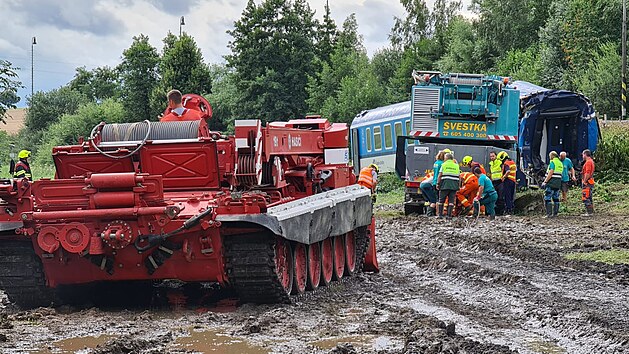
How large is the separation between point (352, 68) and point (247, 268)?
51.0 m

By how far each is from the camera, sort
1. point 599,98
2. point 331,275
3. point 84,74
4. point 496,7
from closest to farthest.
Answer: point 331,275 < point 599,98 < point 496,7 < point 84,74

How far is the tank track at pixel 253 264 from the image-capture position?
34.0ft

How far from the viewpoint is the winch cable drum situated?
11641 millimetres

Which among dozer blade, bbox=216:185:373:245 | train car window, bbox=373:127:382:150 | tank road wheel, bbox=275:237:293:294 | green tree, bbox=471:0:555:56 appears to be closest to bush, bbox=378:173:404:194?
train car window, bbox=373:127:382:150

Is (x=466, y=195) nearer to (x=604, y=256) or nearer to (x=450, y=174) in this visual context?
(x=450, y=174)

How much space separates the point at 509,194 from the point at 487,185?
5.02 feet

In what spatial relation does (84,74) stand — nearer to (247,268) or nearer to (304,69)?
(304,69)

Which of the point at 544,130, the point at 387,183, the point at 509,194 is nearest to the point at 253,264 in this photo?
the point at 509,194

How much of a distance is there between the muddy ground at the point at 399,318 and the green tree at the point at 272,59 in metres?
43.9

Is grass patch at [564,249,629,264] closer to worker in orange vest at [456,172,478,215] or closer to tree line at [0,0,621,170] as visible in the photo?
worker in orange vest at [456,172,478,215]

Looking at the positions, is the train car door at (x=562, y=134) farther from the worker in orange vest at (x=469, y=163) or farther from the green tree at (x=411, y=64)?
the green tree at (x=411, y=64)

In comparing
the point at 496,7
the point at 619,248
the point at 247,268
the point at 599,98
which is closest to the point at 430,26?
the point at 496,7

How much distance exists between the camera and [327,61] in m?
64.4

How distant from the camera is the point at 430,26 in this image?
246ft
